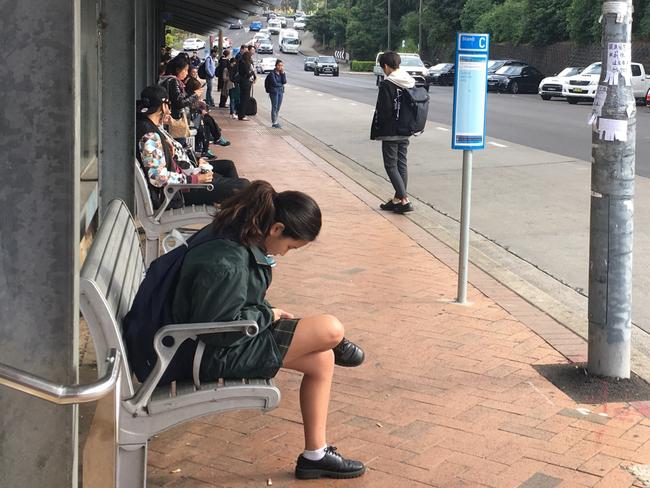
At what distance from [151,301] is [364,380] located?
6.00ft

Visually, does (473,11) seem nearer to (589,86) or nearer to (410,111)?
(589,86)

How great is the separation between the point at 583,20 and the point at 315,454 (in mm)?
50934

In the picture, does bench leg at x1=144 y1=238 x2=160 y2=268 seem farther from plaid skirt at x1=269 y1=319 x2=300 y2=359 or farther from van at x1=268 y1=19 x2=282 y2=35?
van at x1=268 y1=19 x2=282 y2=35

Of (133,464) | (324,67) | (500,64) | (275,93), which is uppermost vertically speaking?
(324,67)

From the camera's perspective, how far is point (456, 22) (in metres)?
75.8

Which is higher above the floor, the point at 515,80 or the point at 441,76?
the point at 441,76

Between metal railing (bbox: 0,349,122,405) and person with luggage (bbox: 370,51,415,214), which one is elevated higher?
person with luggage (bbox: 370,51,415,214)

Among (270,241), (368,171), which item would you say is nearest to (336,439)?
(270,241)

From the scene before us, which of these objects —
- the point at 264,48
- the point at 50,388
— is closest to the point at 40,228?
the point at 50,388

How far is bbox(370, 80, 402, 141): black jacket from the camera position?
1051 centimetres

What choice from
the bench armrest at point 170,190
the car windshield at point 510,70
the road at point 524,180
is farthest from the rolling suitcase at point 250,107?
the car windshield at point 510,70

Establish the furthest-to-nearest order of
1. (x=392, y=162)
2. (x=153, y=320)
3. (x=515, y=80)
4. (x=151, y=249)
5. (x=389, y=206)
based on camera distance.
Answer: (x=515, y=80) → (x=389, y=206) → (x=392, y=162) → (x=151, y=249) → (x=153, y=320)

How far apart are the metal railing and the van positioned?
426ft

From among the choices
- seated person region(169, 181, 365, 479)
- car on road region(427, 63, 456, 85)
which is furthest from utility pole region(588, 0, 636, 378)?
car on road region(427, 63, 456, 85)
